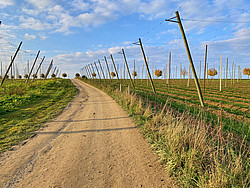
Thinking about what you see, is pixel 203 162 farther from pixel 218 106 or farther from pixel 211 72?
pixel 211 72

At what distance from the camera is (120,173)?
3.36m

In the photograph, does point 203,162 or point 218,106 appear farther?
point 218,106

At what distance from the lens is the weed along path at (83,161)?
311 centimetres

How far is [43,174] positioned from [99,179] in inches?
49.8

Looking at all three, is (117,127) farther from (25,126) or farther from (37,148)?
(25,126)

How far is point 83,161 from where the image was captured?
12.7ft

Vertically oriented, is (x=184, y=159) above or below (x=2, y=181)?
above

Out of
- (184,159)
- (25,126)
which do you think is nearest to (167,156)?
(184,159)

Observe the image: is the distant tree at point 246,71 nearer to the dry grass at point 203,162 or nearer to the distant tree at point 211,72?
the distant tree at point 211,72

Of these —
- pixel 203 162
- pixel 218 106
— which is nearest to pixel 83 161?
pixel 203 162

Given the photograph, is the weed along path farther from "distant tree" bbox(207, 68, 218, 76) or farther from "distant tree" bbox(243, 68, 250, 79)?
"distant tree" bbox(243, 68, 250, 79)

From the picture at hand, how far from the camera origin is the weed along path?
3.11m

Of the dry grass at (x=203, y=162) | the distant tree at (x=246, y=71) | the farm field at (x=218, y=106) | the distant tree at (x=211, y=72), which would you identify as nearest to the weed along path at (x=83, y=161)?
the dry grass at (x=203, y=162)

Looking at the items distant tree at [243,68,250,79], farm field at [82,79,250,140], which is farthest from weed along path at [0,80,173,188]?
distant tree at [243,68,250,79]
